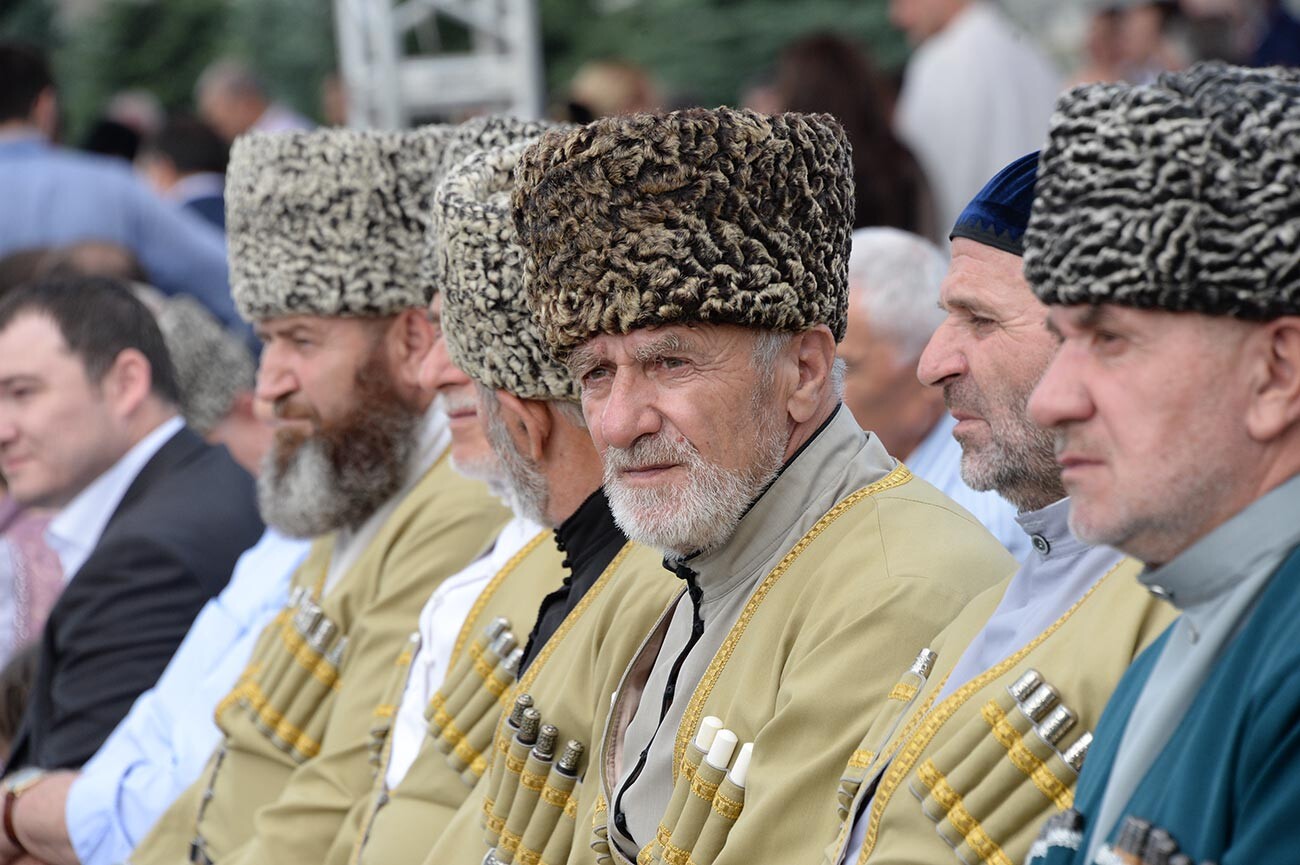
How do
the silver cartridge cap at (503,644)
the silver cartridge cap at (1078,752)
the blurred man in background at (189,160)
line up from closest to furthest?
1. the silver cartridge cap at (1078,752)
2. the silver cartridge cap at (503,644)
3. the blurred man in background at (189,160)

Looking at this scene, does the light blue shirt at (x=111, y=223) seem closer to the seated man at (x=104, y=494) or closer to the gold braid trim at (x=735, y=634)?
the seated man at (x=104, y=494)

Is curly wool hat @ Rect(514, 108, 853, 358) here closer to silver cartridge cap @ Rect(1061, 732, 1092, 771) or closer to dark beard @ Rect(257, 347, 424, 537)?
silver cartridge cap @ Rect(1061, 732, 1092, 771)

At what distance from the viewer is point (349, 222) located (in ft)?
18.5

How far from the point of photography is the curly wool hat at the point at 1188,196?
2377 mm

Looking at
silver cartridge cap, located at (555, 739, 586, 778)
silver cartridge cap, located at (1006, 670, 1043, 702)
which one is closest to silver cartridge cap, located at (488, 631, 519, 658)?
silver cartridge cap, located at (555, 739, 586, 778)

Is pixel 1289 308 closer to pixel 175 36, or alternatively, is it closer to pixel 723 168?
pixel 723 168

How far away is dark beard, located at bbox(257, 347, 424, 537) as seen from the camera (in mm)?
5562

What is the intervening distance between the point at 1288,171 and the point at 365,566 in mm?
3523

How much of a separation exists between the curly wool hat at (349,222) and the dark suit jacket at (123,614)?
101cm

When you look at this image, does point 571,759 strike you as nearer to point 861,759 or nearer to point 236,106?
point 861,759

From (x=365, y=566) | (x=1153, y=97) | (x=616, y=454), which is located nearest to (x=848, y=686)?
(x=616, y=454)

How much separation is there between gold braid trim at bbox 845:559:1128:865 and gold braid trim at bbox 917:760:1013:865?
64mm

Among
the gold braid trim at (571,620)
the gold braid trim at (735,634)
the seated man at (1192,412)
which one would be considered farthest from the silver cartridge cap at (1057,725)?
the gold braid trim at (571,620)

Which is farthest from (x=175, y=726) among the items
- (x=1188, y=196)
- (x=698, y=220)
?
(x=1188, y=196)
